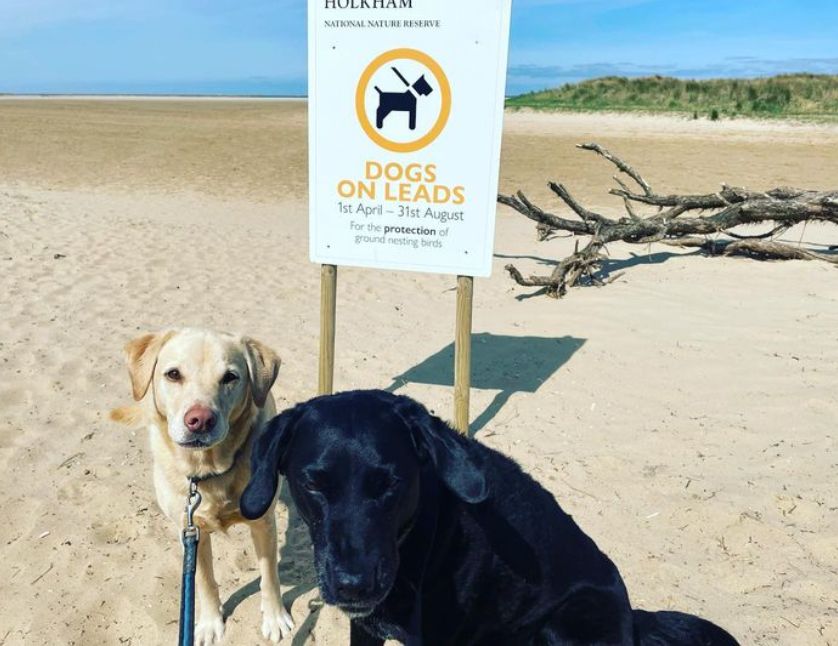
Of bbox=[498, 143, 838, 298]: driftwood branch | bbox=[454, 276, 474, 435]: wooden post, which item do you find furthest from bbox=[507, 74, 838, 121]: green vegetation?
bbox=[454, 276, 474, 435]: wooden post

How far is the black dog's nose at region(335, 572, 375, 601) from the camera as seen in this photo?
2113 mm

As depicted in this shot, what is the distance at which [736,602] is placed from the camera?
11.0 ft

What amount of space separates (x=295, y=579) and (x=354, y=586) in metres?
1.72

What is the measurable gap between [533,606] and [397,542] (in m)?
0.59

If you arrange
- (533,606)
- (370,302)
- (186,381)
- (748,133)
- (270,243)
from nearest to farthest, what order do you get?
(533,606), (186,381), (370,302), (270,243), (748,133)

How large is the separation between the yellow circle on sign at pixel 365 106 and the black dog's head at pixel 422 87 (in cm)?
7

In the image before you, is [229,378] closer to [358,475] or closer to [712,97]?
[358,475]

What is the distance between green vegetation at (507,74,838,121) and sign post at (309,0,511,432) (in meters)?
35.6

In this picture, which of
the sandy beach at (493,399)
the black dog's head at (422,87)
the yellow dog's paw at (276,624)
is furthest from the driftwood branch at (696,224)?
the yellow dog's paw at (276,624)

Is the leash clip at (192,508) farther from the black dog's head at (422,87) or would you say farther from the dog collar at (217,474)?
the black dog's head at (422,87)

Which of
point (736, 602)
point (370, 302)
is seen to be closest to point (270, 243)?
point (370, 302)

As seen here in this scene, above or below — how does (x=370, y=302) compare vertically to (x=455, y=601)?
below

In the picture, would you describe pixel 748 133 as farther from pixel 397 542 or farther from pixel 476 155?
pixel 397 542

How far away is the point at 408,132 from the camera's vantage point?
3988mm
